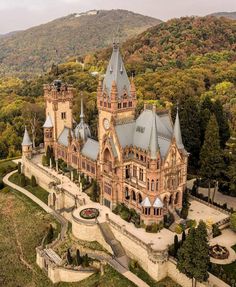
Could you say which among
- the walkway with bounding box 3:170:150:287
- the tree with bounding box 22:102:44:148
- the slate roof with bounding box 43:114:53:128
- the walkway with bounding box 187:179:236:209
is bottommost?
the walkway with bounding box 3:170:150:287

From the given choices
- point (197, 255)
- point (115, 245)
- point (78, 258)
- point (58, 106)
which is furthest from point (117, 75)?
point (197, 255)

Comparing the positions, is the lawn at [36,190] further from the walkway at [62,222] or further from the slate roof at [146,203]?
the slate roof at [146,203]

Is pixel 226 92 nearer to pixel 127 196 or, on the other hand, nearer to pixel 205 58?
pixel 205 58

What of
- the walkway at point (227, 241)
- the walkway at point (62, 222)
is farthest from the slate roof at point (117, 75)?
the walkway at point (227, 241)

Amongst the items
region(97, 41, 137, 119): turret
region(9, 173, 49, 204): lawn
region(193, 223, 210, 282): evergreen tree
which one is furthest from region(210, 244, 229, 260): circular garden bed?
region(9, 173, 49, 204): lawn

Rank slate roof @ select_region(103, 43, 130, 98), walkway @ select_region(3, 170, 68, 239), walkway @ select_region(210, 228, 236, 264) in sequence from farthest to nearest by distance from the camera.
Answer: walkway @ select_region(3, 170, 68, 239), slate roof @ select_region(103, 43, 130, 98), walkway @ select_region(210, 228, 236, 264)

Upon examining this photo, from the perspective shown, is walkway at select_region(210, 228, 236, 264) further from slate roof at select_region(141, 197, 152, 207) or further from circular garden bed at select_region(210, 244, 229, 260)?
slate roof at select_region(141, 197, 152, 207)

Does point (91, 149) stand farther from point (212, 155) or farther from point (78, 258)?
point (78, 258)
